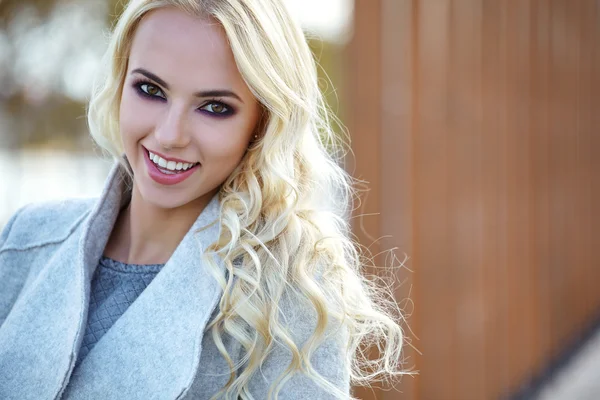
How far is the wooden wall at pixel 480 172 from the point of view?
9.50ft

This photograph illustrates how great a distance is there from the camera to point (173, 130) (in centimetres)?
190

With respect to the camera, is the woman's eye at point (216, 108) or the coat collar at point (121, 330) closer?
the coat collar at point (121, 330)

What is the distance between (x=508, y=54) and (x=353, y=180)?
204cm

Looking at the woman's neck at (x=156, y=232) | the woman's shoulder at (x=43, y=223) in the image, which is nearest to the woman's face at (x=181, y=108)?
the woman's neck at (x=156, y=232)

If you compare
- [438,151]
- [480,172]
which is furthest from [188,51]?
[480,172]

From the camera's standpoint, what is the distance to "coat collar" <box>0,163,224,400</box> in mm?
1853

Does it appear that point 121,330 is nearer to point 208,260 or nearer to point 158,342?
point 158,342

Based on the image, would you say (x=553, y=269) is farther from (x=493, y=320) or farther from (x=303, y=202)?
(x=303, y=202)

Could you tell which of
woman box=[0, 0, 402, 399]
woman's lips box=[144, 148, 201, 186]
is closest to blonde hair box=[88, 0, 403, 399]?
woman box=[0, 0, 402, 399]

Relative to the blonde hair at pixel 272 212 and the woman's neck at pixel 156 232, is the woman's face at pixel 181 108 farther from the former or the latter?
the woman's neck at pixel 156 232

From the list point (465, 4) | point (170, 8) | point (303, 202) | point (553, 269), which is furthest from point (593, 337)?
point (170, 8)

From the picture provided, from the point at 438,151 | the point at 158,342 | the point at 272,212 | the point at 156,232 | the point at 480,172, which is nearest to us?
the point at 158,342

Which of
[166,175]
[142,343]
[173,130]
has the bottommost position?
[142,343]

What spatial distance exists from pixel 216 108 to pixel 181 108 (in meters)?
0.10
